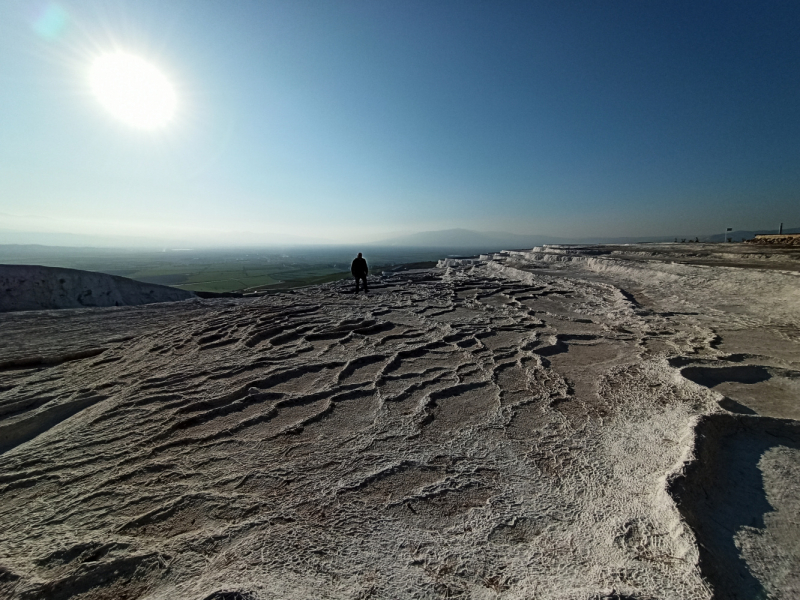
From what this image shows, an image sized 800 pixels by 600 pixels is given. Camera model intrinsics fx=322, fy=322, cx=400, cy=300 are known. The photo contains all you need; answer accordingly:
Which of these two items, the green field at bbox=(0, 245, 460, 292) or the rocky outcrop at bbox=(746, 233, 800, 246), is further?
the green field at bbox=(0, 245, 460, 292)

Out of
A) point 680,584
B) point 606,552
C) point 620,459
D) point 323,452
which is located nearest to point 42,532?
point 323,452

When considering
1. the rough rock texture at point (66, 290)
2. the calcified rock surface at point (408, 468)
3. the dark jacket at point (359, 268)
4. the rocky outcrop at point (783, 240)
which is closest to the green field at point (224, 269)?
the rough rock texture at point (66, 290)

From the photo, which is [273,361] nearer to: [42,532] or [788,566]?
[42,532]

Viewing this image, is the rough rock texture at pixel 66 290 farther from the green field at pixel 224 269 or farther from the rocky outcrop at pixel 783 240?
the rocky outcrop at pixel 783 240

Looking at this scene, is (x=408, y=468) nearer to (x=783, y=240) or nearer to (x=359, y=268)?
(x=359, y=268)

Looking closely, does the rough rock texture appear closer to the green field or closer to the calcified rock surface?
the green field

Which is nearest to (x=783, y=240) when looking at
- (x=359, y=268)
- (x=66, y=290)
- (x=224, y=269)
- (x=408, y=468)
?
(x=359, y=268)

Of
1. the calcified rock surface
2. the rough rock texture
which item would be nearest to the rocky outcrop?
the calcified rock surface
